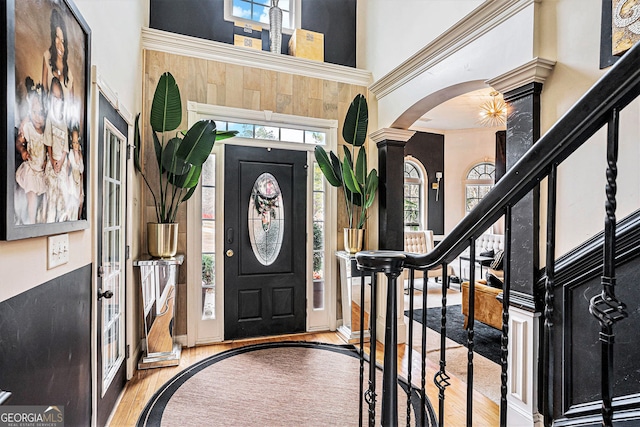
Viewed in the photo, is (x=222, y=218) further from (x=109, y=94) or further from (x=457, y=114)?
(x=457, y=114)

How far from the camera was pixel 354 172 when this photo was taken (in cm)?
378

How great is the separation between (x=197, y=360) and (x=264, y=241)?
4.26ft

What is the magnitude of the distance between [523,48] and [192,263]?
3.24 m

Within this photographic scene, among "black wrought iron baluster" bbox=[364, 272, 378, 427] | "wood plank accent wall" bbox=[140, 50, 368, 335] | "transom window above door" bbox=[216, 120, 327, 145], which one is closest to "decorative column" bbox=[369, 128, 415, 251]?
"wood plank accent wall" bbox=[140, 50, 368, 335]

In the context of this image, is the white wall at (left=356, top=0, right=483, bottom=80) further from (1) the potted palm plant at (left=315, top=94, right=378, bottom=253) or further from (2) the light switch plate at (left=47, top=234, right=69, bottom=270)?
(2) the light switch plate at (left=47, top=234, right=69, bottom=270)

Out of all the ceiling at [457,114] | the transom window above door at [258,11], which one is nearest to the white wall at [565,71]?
the transom window above door at [258,11]

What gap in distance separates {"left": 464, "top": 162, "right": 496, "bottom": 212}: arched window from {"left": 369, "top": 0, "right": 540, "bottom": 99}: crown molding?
15.6 feet

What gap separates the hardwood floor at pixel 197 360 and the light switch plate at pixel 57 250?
54.0 inches

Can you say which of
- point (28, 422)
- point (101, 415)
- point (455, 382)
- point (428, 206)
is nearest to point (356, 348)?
point (455, 382)

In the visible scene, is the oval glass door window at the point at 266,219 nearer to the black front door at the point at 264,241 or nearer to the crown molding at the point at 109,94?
the black front door at the point at 264,241

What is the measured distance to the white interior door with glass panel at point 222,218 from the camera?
11.3 feet

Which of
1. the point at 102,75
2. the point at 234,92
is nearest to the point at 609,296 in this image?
the point at 102,75

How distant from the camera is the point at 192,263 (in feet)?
11.2

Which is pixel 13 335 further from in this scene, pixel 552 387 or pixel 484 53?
pixel 484 53
